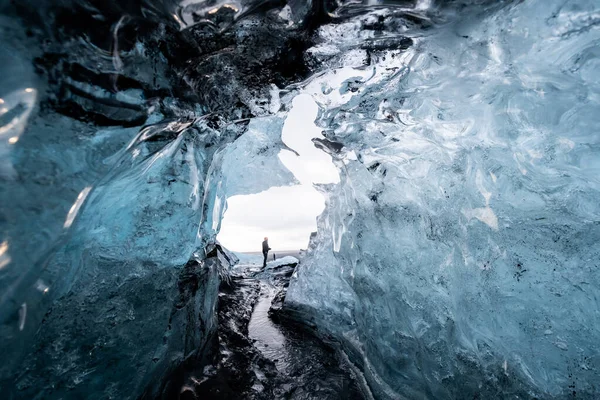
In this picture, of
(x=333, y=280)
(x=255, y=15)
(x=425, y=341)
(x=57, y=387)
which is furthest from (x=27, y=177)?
(x=333, y=280)

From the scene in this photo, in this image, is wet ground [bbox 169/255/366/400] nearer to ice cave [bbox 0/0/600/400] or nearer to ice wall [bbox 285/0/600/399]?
ice cave [bbox 0/0/600/400]

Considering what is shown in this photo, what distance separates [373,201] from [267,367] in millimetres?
2892

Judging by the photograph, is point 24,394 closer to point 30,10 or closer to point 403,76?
point 30,10

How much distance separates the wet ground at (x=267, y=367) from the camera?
3441 mm

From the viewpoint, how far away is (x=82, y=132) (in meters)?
2.00

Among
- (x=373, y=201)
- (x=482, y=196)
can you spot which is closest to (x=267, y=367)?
(x=373, y=201)

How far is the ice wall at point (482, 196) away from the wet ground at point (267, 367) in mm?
567

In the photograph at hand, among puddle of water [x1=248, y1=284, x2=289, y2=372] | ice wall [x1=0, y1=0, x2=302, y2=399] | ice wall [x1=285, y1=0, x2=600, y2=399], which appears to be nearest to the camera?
ice wall [x1=0, y1=0, x2=302, y2=399]

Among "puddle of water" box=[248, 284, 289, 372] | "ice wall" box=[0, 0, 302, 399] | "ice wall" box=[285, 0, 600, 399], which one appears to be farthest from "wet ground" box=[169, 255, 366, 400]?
"ice wall" box=[285, 0, 600, 399]

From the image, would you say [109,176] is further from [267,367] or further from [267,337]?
[267,337]

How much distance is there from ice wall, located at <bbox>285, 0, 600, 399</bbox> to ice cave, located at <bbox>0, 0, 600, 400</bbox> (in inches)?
0.7

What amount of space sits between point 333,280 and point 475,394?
3.74 metres

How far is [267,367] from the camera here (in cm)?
407

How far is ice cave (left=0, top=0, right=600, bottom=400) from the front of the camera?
178 centimetres
